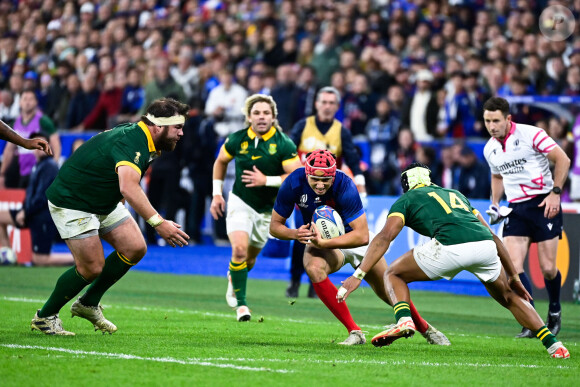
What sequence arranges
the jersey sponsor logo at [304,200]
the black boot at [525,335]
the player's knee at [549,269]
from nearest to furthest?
the jersey sponsor logo at [304,200]
the black boot at [525,335]
the player's knee at [549,269]

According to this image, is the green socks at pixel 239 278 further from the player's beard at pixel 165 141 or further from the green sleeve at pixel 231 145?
the player's beard at pixel 165 141

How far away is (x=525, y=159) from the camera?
1089 cm

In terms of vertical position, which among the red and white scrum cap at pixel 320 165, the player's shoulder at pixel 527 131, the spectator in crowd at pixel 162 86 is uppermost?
the spectator in crowd at pixel 162 86

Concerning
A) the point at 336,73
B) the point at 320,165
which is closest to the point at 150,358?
the point at 320,165

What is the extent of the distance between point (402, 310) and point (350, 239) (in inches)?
37.3

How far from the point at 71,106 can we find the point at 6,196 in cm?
596

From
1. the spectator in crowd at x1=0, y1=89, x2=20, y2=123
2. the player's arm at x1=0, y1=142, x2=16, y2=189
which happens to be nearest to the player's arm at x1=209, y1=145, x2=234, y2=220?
the player's arm at x1=0, y1=142, x2=16, y2=189

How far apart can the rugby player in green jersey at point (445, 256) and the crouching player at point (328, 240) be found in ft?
1.91

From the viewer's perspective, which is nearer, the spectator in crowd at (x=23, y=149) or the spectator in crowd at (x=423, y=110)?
the spectator in crowd at (x=23, y=149)

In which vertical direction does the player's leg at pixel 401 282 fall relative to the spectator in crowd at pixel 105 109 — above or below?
below

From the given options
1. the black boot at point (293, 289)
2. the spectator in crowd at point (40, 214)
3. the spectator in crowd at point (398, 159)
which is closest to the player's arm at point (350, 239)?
the black boot at point (293, 289)

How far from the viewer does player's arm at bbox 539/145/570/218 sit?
10672 millimetres

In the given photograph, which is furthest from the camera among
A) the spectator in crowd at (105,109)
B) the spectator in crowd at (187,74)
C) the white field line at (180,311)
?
the spectator in crowd at (105,109)

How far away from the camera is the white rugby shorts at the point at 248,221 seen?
11820 mm
